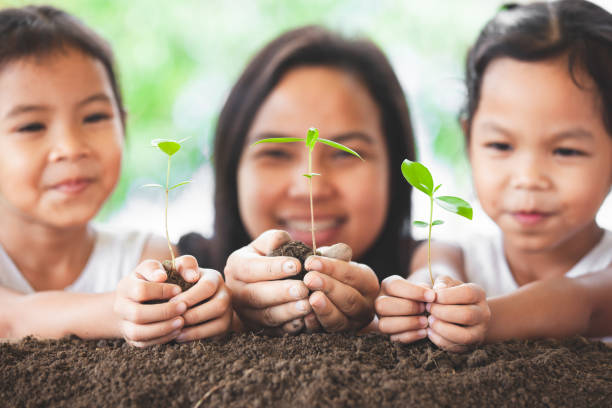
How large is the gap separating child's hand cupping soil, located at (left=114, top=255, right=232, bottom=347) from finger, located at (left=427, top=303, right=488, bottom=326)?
1.39 ft

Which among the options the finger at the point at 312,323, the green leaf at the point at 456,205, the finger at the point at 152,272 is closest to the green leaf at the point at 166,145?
the finger at the point at 152,272

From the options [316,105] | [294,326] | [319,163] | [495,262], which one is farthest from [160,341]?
[495,262]

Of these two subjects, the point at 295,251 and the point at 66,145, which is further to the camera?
the point at 66,145

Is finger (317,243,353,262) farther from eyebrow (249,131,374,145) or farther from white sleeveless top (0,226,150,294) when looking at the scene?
white sleeveless top (0,226,150,294)

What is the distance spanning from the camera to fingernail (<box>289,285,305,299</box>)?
97 cm

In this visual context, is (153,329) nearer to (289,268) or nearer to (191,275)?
(191,275)

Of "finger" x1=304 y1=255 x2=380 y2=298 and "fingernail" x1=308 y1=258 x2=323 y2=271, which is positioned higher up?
"fingernail" x1=308 y1=258 x2=323 y2=271

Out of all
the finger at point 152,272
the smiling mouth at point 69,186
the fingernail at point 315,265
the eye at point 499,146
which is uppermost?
the eye at point 499,146

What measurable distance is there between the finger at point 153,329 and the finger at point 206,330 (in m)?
0.04

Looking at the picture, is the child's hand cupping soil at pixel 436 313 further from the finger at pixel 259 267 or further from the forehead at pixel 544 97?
the forehead at pixel 544 97

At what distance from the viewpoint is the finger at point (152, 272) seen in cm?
102

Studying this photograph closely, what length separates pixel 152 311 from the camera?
97 cm

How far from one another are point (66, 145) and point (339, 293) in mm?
1037

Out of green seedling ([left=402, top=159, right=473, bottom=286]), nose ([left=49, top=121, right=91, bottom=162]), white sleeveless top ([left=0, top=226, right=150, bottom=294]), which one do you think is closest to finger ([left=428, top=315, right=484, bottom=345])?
green seedling ([left=402, top=159, right=473, bottom=286])
